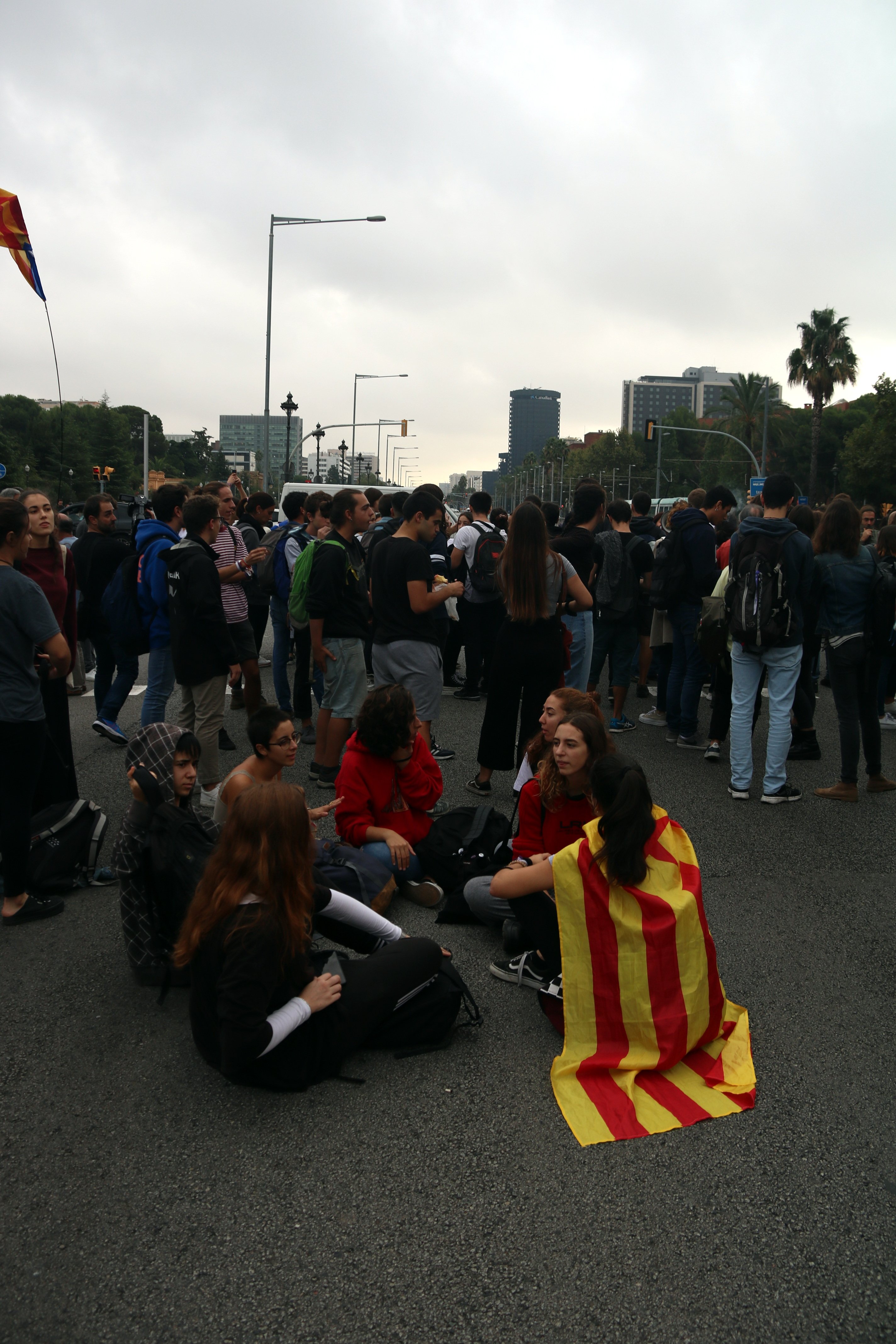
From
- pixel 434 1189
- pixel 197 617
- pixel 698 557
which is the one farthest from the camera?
pixel 698 557

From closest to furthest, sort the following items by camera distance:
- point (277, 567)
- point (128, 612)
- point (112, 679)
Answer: point (128, 612) → point (112, 679) → point (277, 567)

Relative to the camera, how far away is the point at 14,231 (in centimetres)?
1080

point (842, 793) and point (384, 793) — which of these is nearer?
point (384, 793)

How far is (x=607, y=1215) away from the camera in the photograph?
107 inches

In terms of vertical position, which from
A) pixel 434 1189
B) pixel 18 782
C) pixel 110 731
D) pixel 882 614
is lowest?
pixel 434 1189

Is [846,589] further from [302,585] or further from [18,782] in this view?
[18,782]

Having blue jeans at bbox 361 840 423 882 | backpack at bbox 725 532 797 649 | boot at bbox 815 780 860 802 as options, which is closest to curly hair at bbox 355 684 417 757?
blue jeans at bbox 361 840 423 882

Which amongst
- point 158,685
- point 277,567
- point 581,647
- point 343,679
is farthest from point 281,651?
point 581,647

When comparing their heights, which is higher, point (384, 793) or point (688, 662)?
point (688, 662)

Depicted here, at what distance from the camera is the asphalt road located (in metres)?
2.40

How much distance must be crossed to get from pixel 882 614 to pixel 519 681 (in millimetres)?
2589

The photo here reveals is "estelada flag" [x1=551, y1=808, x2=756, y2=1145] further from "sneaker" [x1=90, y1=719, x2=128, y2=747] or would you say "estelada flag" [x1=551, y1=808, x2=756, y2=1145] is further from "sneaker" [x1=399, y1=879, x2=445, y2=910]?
"sneaker" [x1=90, y1=719, x2=128, y2=747]

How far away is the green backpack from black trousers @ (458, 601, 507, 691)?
7.99 feet

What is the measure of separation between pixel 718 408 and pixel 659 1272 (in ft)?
316
